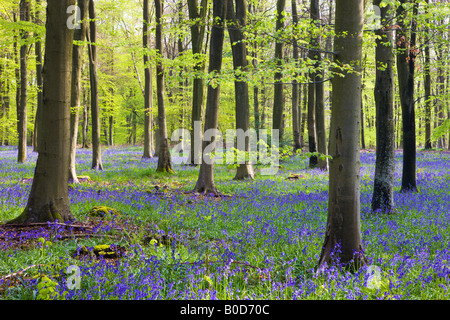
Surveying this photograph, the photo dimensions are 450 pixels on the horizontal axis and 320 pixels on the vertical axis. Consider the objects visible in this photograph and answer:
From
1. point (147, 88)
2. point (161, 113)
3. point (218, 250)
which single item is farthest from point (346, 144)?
point (147, 88)

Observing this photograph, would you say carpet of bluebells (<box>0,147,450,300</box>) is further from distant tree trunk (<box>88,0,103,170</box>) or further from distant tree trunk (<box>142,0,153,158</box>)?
distant tree trunk (<box>142,0,153,158</box>)

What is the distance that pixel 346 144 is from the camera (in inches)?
144

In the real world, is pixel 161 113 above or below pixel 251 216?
above

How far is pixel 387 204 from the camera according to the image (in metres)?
7.37

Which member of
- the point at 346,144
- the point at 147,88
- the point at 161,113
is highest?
the point at 147,88

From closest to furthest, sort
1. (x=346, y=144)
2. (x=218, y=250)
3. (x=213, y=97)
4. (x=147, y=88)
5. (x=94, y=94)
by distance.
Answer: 1. (x=346, y=144)
2. (x=218, y=250)
3. (x=213, y=97)
4. (x=94, y=94)
5. (x=147, y=88)

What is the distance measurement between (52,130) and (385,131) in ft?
23.5

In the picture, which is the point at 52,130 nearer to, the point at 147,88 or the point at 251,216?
the point at 251,216

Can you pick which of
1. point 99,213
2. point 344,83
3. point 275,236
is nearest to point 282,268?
point 275,236

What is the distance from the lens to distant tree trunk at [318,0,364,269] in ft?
12.0

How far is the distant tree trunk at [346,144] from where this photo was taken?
367 cm

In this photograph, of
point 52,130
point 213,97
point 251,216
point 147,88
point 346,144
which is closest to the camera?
point 346,144
